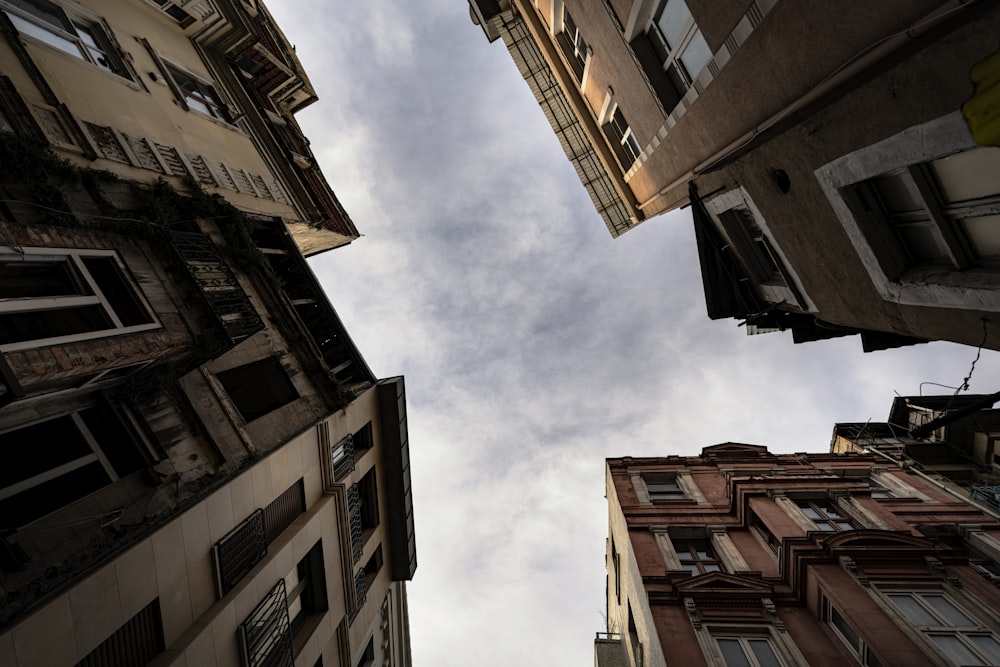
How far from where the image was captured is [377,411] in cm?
1873

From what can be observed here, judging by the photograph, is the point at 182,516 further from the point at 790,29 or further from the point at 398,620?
the point at 398,620

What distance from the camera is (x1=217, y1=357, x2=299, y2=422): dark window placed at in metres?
11.6

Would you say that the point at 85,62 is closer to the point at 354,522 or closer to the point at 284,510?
the point at 284,510

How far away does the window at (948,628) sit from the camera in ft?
35.1

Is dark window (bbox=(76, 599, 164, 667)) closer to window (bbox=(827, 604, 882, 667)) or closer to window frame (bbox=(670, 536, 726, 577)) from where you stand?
window frame (bbox=(670, 536, 726, 577))

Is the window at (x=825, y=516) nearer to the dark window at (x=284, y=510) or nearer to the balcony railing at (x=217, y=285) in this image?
the dark window at (x=284, y=510)

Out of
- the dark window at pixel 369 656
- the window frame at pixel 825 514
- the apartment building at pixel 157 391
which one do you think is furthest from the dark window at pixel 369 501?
the window frame at pixel 825 514

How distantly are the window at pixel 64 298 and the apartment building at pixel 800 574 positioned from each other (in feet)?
51.9

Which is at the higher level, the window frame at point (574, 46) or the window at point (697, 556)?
the window frame at point (574, 46)

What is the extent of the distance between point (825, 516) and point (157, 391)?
75.6ft

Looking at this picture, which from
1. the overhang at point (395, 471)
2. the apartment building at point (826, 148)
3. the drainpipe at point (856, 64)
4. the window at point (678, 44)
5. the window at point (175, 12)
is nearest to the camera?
the drainpipe at point (856, 64)

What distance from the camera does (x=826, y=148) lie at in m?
6.61

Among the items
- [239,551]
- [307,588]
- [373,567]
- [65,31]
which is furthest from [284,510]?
[65,31]

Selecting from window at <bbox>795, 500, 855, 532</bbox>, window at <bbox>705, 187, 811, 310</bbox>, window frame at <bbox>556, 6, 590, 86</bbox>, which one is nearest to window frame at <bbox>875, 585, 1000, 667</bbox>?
window at <bbox>795, 500, 855, 532</bbox>
